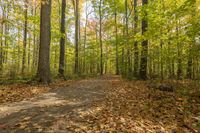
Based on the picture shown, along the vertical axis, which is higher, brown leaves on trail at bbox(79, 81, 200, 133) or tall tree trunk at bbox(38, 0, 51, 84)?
tall tree trunk at bbox(38, 0, 51, 84)

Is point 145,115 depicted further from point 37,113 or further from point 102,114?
point 37,113

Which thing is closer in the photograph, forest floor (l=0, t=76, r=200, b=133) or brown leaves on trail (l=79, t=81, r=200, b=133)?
forest floor (l=0, t=76, r=200, b=133)

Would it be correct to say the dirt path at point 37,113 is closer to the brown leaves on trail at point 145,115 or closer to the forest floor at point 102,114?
the forest floor at point 102,114

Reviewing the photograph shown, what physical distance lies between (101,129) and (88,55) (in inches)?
1000

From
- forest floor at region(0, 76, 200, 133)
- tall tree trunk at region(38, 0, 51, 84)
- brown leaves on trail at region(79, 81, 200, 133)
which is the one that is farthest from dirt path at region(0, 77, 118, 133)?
tall tree trunk at region(38, 0, 51, 84)

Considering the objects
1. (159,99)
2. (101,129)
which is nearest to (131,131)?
(101,129)

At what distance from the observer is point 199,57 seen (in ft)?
24.5

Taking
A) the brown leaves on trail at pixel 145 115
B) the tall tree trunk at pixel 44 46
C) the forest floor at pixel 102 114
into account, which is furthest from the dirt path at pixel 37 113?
the tall tree trunk at pixel 44 46

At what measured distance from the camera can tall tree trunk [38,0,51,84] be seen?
9.95m

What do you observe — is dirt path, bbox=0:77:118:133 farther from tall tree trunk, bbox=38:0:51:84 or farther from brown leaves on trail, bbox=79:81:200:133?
tall tree trunk, bbox=38:0:51:84

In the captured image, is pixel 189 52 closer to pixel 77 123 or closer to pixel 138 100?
pixel 138 100

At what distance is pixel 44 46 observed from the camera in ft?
33.2

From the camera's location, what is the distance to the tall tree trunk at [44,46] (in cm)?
995

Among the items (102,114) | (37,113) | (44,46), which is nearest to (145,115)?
(102,114)
